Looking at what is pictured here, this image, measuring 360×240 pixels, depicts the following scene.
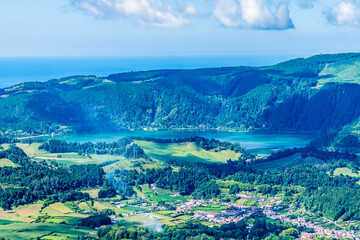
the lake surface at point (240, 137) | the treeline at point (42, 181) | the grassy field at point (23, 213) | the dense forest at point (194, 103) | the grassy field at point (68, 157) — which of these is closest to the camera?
the grassy field at point (23, 213)

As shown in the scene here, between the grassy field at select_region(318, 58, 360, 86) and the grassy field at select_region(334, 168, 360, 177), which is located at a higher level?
the grassy field at select_region(318, 58, 360, 86)

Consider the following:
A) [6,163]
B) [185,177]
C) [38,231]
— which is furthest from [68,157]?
[38,231]


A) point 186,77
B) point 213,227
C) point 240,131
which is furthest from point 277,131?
point 213,227

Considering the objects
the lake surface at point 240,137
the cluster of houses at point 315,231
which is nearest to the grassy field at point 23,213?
the cluster of houses at point 315,231

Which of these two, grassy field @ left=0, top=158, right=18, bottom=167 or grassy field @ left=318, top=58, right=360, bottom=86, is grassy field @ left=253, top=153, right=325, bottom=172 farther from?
grassy field @ left=318, top=58, right=360, bottom=86

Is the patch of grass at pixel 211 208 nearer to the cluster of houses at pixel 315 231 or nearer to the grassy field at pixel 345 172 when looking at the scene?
the cluster of houses at pixel 315 231

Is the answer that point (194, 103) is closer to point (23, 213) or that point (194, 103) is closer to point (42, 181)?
point (42, 181)

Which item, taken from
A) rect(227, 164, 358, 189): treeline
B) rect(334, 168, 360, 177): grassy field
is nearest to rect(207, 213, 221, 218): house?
rect(227, 164, 358, 189): treeline
